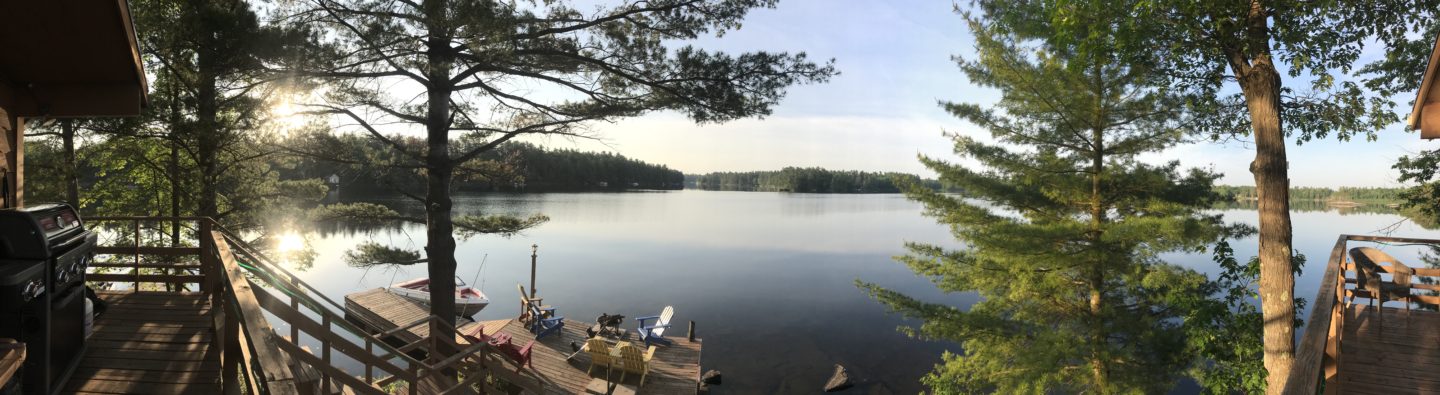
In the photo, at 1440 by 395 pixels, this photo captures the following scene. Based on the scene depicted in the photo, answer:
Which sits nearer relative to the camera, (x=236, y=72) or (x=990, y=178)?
(x=236, y=72)

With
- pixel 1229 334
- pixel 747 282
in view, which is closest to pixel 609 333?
pixel 1229 334

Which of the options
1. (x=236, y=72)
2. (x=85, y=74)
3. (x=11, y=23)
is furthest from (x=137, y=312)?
(x=236, y=72)

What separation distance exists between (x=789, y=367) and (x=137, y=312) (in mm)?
14703

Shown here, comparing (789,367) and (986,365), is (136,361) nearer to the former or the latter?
(986,365)

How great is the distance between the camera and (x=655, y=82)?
356 inches

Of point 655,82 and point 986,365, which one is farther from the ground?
point 655,82

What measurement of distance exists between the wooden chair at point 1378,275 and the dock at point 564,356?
33.3 feet

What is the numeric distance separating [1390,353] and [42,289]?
34.9 feet

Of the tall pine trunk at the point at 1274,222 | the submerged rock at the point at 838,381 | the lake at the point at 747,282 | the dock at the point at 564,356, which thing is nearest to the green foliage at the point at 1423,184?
the lake at the point at 747,282

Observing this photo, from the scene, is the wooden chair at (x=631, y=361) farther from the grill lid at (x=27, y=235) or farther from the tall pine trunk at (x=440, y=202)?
the grill lid at (x=27, y=235)

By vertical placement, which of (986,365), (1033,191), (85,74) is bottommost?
(986,365)

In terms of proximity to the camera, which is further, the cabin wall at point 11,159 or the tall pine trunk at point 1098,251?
the tall pine trunk at point 1098,251

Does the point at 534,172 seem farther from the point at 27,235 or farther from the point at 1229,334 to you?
the point at 1229,334

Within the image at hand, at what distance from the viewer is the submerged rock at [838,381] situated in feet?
49.8
